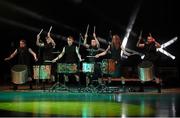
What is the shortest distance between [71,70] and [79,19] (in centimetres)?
408

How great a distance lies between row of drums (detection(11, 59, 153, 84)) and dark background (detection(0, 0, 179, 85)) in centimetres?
312

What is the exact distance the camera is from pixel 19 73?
41.1 ft

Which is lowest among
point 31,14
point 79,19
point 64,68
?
point 64,68

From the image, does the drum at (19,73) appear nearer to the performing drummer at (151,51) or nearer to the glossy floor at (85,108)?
the glossy floor at (85,108)

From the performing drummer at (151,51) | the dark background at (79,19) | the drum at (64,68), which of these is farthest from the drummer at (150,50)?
the dark background at (79,19)

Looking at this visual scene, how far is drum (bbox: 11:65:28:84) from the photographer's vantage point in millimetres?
12547

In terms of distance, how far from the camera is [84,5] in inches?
617

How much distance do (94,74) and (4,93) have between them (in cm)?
280

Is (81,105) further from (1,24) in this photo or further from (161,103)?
(1,24)

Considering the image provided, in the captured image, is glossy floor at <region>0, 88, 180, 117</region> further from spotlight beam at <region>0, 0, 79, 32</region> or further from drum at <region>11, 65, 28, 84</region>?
spotlight beam at <region>0, 0, 79, 32</region>

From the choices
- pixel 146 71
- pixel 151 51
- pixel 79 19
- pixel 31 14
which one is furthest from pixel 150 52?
pixel 31 14

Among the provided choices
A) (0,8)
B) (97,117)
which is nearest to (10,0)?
(0,8)

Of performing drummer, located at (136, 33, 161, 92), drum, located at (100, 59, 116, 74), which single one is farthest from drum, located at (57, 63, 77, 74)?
performing drummer, located at (136, 33, 161, 92)

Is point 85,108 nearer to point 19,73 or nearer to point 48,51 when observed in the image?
point 48,51
